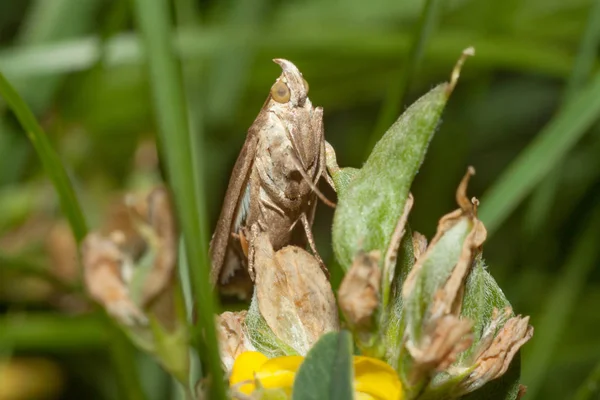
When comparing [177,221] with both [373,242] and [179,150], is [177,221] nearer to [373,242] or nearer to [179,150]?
[179,150]

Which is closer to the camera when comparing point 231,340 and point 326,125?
point 231,340

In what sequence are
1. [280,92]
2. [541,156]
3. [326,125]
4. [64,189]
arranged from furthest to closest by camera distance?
[326,125] → [541,156] → [280,92] → [64,189]

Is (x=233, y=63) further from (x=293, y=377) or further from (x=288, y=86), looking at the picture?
(x=293, y=377)

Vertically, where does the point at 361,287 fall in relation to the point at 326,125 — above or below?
below

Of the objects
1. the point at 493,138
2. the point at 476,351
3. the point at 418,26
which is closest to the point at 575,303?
the point at 493,138

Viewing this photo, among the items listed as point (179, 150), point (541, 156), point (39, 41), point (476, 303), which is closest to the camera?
point (179, 150)

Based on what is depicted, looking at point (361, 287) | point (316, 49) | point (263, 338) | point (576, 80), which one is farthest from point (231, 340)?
point (316, 49)

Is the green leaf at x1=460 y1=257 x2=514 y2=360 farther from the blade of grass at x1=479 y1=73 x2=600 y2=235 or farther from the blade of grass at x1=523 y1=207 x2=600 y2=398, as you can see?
the blade of grass at x1=523 y1=207 x2=600 y2=398

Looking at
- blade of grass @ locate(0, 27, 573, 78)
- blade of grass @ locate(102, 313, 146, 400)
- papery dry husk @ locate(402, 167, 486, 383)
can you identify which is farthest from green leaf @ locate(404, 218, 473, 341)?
blade of grass @ locate(0, 27, 573, 78)
